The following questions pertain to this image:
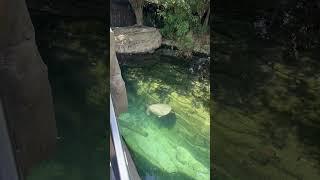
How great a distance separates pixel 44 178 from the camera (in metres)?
1.15

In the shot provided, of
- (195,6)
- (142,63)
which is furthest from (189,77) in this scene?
(142,63)

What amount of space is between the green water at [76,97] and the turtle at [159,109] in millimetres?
1367

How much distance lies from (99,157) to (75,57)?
289 millimetres

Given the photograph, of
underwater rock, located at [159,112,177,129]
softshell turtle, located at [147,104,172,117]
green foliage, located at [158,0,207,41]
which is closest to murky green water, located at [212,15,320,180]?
softshell turtle, located at [147,104,172,117]

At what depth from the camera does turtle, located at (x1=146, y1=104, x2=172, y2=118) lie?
2570mm

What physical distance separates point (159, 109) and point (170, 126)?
16 cm

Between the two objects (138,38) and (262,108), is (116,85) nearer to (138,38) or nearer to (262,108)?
(262,108)

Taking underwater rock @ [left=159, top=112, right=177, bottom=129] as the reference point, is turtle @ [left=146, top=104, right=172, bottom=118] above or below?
above

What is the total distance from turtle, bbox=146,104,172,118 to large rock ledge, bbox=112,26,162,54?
1.71 meters

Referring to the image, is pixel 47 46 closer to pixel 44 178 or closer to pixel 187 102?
pixel 44 178

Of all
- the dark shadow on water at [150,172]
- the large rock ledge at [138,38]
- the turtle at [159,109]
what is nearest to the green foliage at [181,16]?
the turtle at [159,109]

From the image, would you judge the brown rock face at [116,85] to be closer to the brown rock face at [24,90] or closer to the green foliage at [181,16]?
the brown rock face at [24,90]

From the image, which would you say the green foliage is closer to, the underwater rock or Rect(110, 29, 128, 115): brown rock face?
the underwater rock

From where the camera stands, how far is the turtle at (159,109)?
101 inches
